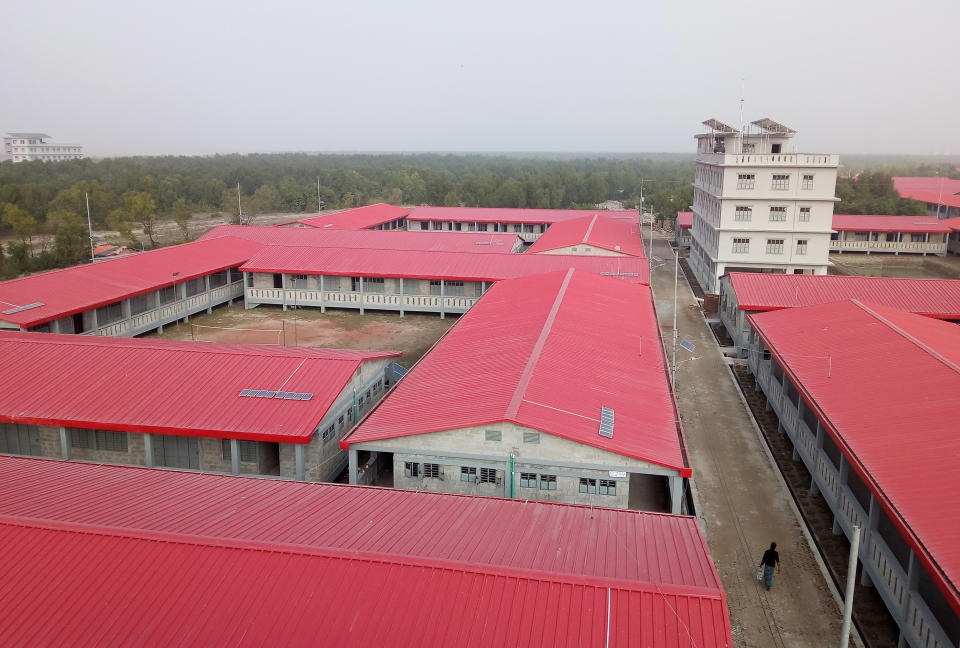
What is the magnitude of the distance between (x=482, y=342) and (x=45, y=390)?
42.1 feet

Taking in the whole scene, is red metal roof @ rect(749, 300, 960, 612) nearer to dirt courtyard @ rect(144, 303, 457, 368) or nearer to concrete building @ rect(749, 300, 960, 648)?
concrete building @ rect(749, 300, 960, 648)

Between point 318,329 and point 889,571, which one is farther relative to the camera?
point 318,329

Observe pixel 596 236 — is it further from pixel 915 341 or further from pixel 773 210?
pixel 915 341

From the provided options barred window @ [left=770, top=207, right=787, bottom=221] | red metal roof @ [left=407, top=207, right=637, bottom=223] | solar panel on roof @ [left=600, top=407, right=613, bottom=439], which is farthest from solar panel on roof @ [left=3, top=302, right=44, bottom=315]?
red metal roof @ [left=407, top=207, right=637, bottom=223]

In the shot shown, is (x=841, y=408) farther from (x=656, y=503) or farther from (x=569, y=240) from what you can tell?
(x=569, y=240)

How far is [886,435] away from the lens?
656 inches

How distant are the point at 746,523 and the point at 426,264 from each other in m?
25.7

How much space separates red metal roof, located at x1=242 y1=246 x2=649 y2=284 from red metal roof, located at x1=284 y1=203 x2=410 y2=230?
16.1 m

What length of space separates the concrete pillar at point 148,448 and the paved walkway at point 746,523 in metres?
14.5

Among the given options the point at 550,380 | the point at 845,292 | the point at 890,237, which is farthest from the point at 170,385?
the point at 890,237

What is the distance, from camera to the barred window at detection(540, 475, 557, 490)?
55.5 feet

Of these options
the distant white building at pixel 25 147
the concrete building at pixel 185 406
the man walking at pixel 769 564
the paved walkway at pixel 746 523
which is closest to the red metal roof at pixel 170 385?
the concrete building at pixel 185 406

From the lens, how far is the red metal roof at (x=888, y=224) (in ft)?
202

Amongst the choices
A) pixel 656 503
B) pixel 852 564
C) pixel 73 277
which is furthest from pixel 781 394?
pixel 73 277
